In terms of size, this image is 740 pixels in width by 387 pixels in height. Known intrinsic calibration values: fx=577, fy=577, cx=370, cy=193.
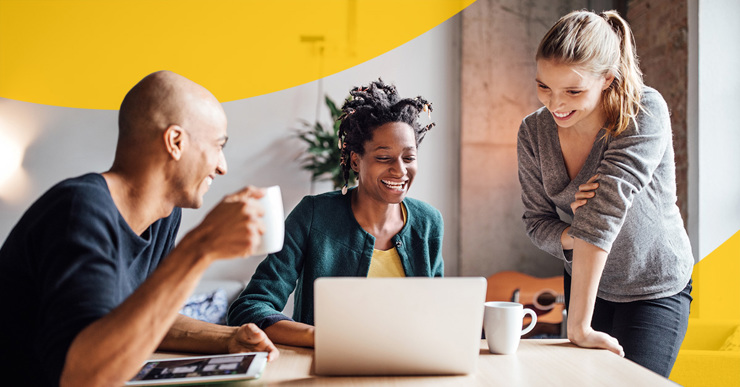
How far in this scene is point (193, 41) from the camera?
148 inches

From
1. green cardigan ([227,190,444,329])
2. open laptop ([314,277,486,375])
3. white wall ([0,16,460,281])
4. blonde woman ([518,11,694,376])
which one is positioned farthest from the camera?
white wall ([0,16,460,281])

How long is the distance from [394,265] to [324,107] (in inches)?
89.8

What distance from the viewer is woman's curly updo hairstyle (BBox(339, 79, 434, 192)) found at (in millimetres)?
1793

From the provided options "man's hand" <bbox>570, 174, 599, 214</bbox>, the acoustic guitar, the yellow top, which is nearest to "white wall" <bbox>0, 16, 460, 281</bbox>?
the acoustic guitar

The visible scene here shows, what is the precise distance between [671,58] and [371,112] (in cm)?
214

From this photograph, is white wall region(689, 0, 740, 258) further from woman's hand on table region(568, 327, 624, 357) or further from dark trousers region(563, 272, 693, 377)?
woman's hand on table region(568, 327, 624, 357)

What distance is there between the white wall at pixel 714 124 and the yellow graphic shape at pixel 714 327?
86mm

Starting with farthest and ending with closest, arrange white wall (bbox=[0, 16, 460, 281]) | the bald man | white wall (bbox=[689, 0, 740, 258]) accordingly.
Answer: white wall (bbox=[0, 16, 460, 281])
white wall (bbox=[689, 0, 740, 258])
the bald man

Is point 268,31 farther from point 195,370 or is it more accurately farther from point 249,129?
point 195,370

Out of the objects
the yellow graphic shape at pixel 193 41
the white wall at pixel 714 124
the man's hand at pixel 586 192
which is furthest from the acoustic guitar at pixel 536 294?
the man's hand at pixel 586 192

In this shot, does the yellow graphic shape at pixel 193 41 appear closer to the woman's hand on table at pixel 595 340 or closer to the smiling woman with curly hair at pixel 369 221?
the smiling woman with curly hair at pixel 369 221

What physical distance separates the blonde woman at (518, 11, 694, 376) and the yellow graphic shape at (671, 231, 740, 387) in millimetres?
827

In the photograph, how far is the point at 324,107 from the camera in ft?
12.5

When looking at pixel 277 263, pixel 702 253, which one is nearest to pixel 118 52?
pixel 277 263
